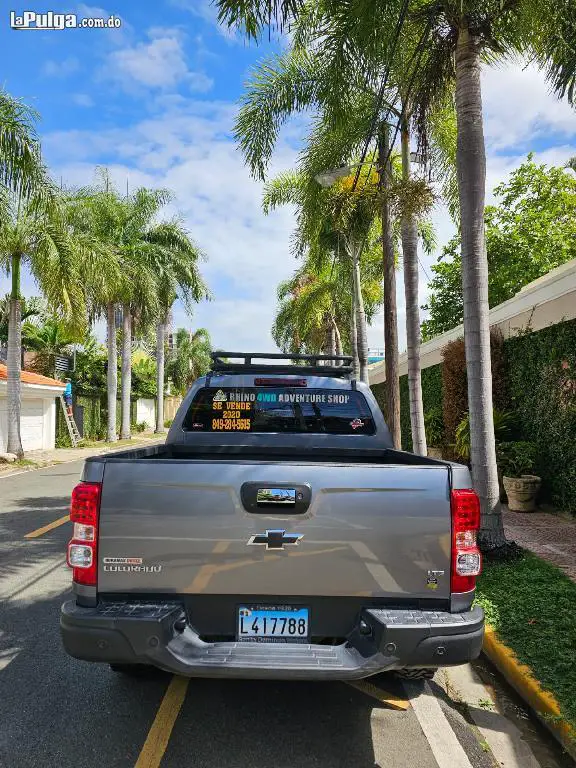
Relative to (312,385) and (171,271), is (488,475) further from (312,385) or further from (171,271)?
(171,271)

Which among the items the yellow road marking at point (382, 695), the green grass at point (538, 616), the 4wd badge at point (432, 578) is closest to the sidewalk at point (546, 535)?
the green grass at point (538, 616)

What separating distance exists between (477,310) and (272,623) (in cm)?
484

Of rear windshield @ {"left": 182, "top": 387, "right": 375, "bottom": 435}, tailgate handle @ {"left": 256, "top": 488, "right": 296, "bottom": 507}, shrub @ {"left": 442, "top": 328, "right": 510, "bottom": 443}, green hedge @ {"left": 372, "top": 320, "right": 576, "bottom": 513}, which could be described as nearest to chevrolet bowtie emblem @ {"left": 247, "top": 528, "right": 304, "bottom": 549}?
tailgate handle @ {"left": 256, "top": 488, "right": 296, "bottom": 507}

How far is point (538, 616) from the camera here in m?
4.91

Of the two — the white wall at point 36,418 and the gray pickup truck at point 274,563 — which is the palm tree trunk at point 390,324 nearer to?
the gray pickup truck at point 274,563

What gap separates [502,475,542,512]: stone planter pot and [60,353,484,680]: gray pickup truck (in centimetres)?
759

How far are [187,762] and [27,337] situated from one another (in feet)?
130

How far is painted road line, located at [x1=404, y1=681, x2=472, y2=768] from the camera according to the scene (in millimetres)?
3115

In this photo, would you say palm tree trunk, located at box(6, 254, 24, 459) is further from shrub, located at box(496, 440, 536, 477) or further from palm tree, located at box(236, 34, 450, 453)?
shrub, located at box(496, 440, 536, 477)

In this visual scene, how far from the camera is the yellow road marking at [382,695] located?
12.1 feet

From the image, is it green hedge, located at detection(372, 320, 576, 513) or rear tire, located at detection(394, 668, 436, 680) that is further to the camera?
green hedge, located at detection(372, 320, 576, 513)

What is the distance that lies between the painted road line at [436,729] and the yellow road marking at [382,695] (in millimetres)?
66

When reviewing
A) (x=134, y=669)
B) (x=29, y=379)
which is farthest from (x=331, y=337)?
(x=134, y=669)

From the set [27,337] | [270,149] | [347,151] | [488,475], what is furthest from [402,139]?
[27,337]
